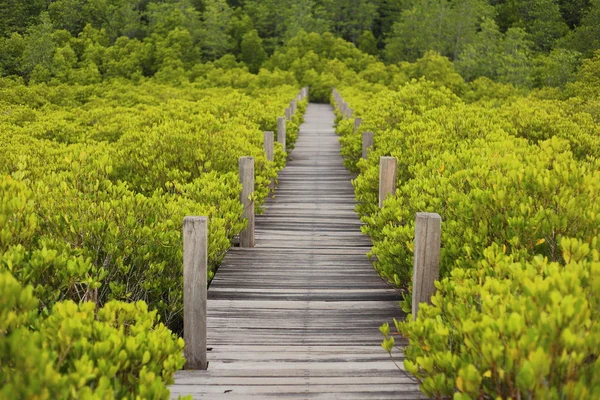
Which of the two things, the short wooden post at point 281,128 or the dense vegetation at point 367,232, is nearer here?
the dense vegetation at point 367,232

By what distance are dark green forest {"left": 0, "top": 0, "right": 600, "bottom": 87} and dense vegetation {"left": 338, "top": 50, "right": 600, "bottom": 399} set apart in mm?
36100

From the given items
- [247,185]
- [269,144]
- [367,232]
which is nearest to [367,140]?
[269,144]

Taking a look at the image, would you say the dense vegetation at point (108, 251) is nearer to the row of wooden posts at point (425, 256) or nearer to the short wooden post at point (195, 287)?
the short wooden post at point (195, 287)

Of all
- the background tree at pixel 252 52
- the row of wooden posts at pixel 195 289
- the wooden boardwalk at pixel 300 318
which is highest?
the background tree at pixel 252 52

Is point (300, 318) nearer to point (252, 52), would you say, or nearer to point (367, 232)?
point (367, 232)

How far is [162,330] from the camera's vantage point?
414cm

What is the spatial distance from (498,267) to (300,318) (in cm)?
246

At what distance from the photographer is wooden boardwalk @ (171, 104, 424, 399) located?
4.75m

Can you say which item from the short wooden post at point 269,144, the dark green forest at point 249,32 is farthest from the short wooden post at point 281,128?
the dark green forest at point 249,32

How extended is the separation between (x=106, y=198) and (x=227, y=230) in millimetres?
1749

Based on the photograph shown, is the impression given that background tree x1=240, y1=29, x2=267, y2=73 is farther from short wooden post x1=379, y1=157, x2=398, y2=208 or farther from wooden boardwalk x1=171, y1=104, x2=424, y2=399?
short wooden post x1=379, y1=157, x2=398, y2=208

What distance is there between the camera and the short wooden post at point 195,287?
4867 mm

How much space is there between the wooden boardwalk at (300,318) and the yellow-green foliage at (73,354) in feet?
3.63

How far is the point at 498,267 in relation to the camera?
14.0 ft
